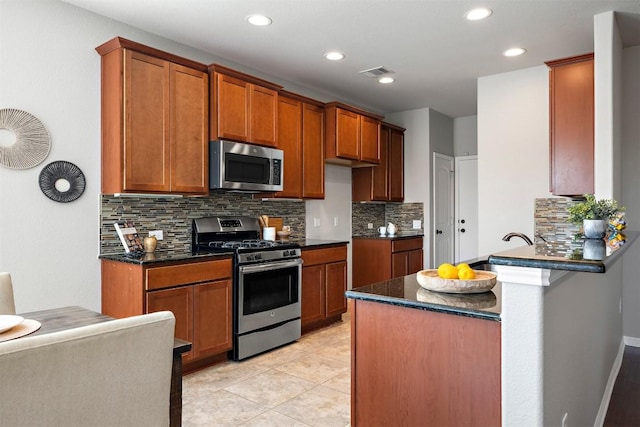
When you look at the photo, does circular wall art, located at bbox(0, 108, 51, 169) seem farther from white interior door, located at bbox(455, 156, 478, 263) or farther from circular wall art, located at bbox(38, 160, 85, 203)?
white interior door, located at bbox(455, 156, 478, 263)

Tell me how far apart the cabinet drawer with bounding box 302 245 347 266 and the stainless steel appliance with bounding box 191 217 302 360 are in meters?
0.21

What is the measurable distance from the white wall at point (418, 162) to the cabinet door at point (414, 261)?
101 mm

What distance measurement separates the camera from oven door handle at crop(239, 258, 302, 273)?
347 centimetres

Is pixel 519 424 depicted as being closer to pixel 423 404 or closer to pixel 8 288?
pixel 423 404

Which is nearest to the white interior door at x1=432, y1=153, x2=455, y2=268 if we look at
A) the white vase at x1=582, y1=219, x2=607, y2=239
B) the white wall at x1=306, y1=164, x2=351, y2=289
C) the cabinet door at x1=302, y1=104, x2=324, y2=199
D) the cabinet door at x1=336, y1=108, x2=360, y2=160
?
the white wall at x1=306, y1=164, x2=351, y2=289

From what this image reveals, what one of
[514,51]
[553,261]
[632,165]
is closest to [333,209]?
[514,51]

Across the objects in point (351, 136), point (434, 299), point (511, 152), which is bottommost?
point (434, 299)

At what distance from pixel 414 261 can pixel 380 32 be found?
3211 millimetres

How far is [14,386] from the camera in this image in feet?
3.04

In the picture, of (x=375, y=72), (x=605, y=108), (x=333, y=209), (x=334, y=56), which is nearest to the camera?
(x=605, y=108)

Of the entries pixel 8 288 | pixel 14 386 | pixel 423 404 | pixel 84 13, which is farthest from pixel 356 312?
pixel 84 13

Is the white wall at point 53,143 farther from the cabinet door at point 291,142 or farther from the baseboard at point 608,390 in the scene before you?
the baseboard at point 608,390

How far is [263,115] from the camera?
3.92m

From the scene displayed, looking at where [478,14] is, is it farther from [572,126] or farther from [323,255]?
[323,255]
